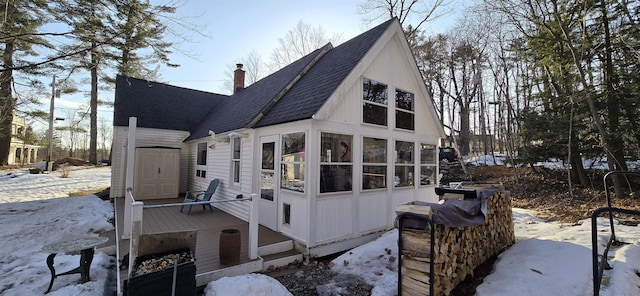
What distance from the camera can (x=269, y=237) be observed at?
5664 millimetres

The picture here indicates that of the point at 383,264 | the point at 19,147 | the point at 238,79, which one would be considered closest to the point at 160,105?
the point at 238,79

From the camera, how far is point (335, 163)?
5656 mm

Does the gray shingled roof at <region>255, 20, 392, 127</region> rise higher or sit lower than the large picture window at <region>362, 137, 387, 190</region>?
higher

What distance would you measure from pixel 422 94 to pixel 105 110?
79.8 feet

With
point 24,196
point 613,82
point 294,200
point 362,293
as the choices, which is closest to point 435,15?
point 613,82

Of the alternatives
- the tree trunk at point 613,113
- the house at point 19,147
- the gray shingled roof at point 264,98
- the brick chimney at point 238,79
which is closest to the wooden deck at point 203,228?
the gray shingled roof at point 264,98

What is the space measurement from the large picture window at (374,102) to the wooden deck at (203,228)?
10.8ft

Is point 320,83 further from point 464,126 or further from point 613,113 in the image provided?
point 464,126

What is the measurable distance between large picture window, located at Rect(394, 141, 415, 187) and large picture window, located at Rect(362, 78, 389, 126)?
0.96 metres

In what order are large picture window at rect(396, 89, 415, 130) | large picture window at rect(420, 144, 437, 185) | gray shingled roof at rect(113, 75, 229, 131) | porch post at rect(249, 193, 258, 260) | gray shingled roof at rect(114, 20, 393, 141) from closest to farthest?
porch post at rect(249, 193, 258, 260)
gray shingled roof at rect(114, 20, 393, 141)
large picture window at rect(396, 89, 415, 130)
large picture window at rect(420, 144, 437, 185)
gray shingled roof at rect(113, 75, 229, 131)

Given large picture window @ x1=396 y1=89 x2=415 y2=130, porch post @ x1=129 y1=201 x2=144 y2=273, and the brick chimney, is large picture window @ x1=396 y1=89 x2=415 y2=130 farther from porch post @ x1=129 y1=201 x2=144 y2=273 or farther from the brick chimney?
the brick chimney

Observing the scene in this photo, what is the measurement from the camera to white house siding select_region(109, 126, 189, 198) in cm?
1068

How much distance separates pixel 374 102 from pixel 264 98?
3.40 m

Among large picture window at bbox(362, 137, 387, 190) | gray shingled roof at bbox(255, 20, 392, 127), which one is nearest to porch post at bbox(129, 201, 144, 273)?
gray shingled roof at bbox(255, 20, 392, 127)
